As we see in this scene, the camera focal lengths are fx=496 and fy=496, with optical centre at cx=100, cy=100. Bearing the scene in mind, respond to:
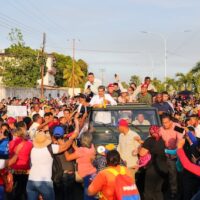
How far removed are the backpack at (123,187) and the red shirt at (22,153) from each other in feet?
9.23

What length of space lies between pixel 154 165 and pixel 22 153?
229 cm

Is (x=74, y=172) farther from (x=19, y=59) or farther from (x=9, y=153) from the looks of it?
(x=19, y=59)

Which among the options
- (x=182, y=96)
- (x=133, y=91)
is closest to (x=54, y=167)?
(x=133, y=91)

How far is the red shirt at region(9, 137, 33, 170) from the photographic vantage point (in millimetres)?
8391

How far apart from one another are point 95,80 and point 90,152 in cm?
564

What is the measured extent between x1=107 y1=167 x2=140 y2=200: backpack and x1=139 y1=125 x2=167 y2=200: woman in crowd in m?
2.75

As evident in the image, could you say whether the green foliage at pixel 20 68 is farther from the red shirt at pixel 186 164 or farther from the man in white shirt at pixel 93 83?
the red shirt at pixel 186 164

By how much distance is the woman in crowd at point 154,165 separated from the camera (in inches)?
339

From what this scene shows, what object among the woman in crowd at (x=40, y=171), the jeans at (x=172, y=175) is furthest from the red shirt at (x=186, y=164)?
the jeans at (x=172, y=175)

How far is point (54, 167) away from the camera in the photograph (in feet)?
28.7

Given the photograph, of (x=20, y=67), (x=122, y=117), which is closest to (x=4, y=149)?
(x=122, y=117)

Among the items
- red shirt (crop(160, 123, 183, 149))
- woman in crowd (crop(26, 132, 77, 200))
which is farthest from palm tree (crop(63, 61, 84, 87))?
woman in crowd (crop(26, 132, 77, 200))

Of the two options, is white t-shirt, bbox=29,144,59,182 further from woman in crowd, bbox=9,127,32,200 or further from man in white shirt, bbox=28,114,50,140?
man in white shirt, bbox=28,114,50,140

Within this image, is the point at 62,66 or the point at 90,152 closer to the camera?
the point at 90,152
